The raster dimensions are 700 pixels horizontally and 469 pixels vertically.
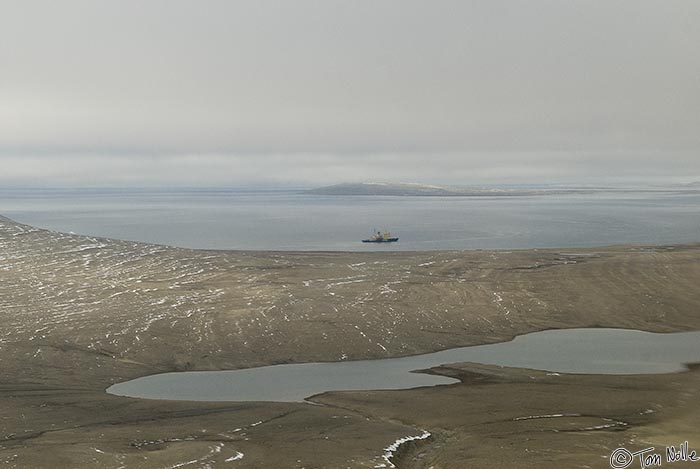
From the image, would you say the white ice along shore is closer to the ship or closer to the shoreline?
the shoreline

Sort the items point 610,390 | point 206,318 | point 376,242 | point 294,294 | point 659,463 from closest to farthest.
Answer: point 659,463
point 610,390
point 206,318
point 294,294
point 376,242

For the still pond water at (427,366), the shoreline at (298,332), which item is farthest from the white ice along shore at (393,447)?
the still pond water at (427,366)

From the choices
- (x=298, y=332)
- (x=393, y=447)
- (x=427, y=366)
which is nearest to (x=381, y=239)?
(x=298, y=332)

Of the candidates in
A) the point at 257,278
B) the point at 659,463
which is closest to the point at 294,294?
the point at 257,278

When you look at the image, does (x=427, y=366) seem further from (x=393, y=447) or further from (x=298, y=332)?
(x=393, y=447)

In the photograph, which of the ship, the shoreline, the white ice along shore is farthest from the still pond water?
the ship

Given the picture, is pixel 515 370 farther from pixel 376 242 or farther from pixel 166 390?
pixel 376 242

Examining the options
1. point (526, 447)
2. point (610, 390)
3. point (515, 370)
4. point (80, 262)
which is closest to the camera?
point (526, 447)

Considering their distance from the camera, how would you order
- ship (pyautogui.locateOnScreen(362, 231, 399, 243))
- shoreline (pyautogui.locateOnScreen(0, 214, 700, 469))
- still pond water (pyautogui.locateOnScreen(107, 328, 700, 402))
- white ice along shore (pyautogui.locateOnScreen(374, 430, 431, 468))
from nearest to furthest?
white ice along shore (pyautogui.locateOnScreen(374, 430, 431, 468)) → shoreline (pyautogui.locateOnScreen(0, 214, 700, 469)) → still pond water (pyautogui.locateOnScreen(107, 328, 700, 402)) → ship (pyautogui.locateOnScreen(362, 231, 399, 243))
